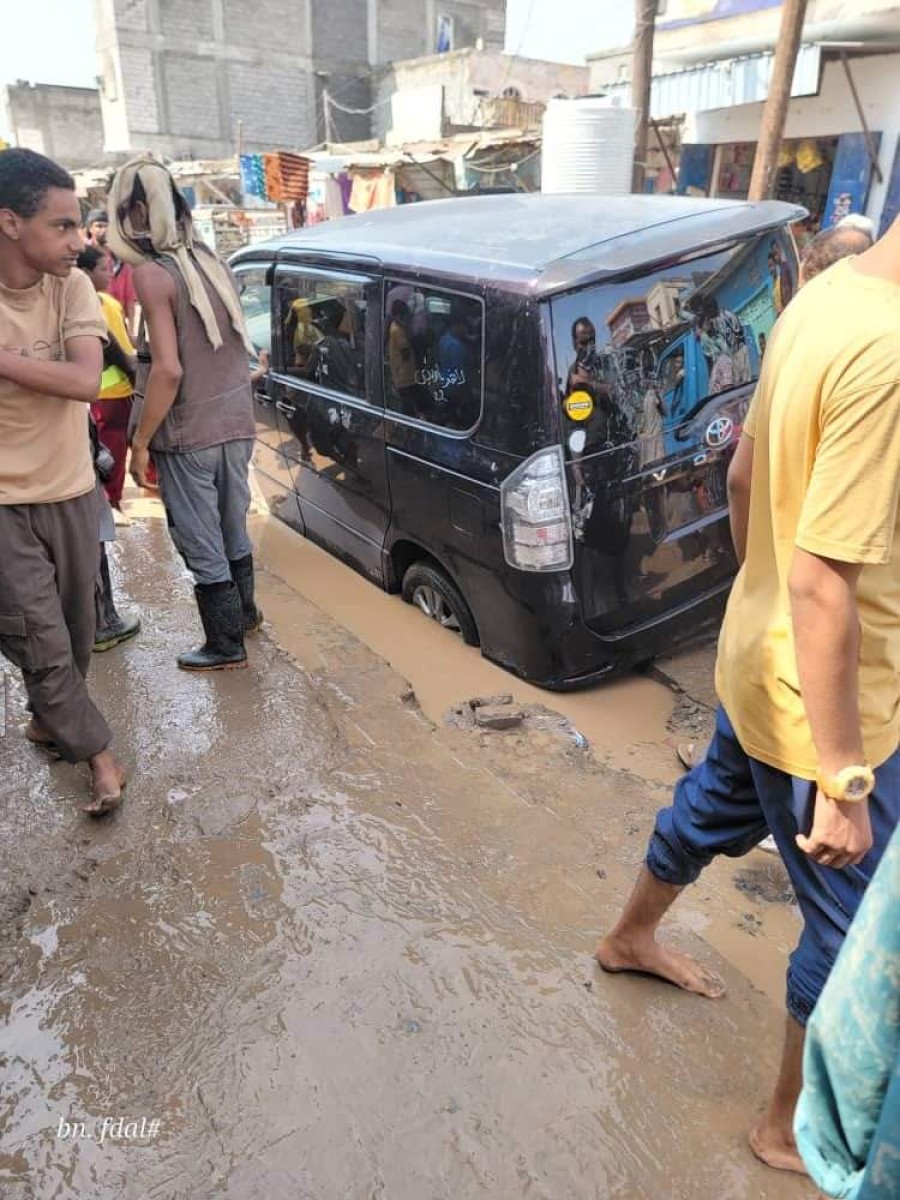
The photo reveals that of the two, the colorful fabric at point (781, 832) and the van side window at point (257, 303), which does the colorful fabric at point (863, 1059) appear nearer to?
the colorful fabric at point (781, 832)

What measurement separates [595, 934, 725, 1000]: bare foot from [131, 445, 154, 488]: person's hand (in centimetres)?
244

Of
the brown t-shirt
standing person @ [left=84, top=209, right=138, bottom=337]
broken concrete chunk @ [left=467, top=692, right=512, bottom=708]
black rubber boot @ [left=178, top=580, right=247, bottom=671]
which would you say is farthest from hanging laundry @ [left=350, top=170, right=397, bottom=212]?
the brown t-shirt

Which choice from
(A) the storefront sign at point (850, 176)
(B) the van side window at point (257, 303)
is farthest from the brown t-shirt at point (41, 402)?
(A) the storefront sign at point (850, 176)

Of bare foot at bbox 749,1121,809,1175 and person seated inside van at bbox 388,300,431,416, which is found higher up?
person seated inside van at bbox 388,300,431,416

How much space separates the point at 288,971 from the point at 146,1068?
36cm

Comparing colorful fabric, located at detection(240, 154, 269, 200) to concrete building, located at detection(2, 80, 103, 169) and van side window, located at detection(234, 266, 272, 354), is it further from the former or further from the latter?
concrete building, located at detection(2, 80, 103, 169)

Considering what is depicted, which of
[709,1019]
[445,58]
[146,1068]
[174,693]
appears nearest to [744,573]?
[709,1019]

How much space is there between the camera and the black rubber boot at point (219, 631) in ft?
11.5

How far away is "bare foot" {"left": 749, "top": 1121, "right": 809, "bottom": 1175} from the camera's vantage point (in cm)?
163

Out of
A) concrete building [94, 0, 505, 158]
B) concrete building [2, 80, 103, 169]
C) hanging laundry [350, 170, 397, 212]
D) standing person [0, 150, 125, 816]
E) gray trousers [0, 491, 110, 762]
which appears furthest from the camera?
concrete building [2, 80, 103, 169]

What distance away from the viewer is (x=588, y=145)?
755cm

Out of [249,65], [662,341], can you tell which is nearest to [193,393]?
[662,341]

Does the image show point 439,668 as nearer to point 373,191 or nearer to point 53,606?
point 53,606

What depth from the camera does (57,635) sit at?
8.28 feet
